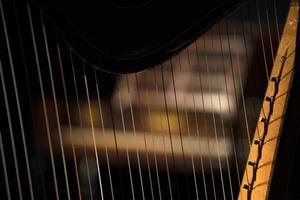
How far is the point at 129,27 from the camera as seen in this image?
1.03 meters

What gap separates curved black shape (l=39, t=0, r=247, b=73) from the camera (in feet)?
3.17

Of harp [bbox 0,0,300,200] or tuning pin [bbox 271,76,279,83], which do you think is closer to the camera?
harp [bbox 0,0,300,200]

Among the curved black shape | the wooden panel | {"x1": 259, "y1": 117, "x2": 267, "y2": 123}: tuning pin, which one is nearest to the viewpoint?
the curved black shape

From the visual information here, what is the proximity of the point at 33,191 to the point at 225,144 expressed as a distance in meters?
0.79

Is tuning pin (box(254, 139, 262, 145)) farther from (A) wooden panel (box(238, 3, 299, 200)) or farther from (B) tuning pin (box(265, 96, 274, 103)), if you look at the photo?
(B) tuning pin (box(265, 96, 274, 103))

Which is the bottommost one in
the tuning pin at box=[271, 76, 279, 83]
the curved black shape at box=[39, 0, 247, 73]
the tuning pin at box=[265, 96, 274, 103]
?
the tuning pin at box=[265, 96, 274, 103]

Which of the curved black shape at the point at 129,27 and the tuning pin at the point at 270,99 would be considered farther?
the tuning pin at the point at 270,99

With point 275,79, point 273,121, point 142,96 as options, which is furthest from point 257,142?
point 142,96

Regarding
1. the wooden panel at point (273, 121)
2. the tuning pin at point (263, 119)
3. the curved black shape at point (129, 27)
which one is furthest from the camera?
the tuning pin at point (263, 119)

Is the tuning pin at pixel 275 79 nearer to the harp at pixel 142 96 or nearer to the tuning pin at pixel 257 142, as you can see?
the harp at pixel 142 96

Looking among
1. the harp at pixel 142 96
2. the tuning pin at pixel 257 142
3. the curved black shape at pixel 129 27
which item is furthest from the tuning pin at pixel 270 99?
the curved black shape at pixel 129 27

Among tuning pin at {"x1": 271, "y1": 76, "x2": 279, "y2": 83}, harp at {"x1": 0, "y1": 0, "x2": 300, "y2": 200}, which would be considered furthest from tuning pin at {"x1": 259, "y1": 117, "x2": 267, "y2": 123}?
tuning pin at {"x1": 271, "y1": 76, "x2": 279, "y2": 83}

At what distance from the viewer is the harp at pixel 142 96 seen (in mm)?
1002

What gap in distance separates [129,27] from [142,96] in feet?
1.32
